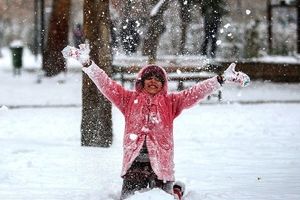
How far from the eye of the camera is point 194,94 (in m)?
5.10

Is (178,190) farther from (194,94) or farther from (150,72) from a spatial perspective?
(150,72)

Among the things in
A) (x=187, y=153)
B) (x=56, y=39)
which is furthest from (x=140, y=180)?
(x=56, y=39)

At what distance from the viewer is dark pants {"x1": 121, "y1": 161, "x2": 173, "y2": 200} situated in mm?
5090

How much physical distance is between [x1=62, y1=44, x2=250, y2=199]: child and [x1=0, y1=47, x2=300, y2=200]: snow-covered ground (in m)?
0.36

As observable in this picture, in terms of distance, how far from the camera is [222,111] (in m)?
12.1

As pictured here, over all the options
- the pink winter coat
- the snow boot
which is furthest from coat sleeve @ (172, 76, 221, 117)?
the snow boot

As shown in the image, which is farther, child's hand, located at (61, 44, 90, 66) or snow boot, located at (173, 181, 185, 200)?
snow boot, located at (173, 181, 185, 200)

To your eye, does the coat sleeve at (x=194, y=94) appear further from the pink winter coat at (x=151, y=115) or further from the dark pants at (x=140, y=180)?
the dark pants at (x=140, y=180)

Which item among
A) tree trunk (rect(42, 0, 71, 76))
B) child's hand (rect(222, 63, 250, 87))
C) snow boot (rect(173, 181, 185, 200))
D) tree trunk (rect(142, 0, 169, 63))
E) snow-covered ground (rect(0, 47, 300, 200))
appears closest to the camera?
child's hand (rect(222, 63, 250, 87))

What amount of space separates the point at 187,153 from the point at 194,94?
9.46 ft

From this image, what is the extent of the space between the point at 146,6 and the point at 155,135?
50.0 ft

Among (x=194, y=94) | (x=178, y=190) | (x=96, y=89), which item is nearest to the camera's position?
(x=194, y=94)

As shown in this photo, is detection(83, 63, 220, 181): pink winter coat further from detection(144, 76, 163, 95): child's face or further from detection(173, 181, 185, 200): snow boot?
detection(173, 181, 185, 200): snow boot

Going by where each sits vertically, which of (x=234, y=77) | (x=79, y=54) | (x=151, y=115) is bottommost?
(x=151, y=115)
